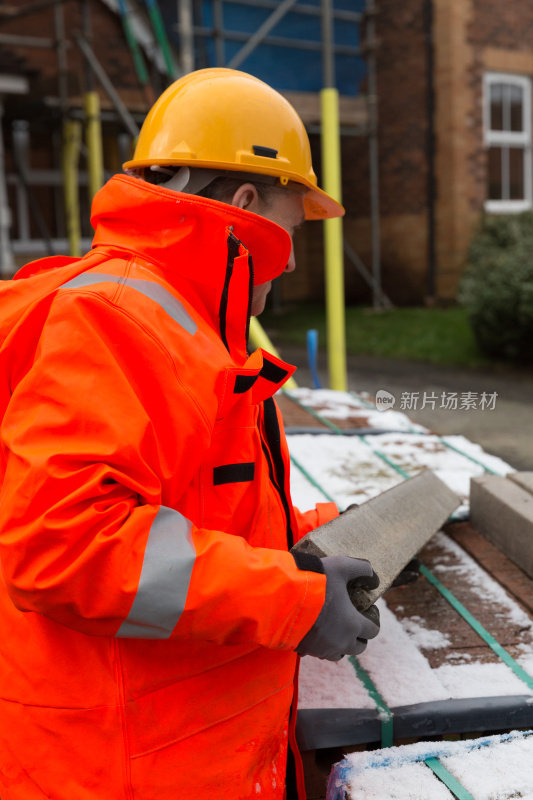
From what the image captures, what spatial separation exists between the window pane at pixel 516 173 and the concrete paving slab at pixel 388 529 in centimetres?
1319

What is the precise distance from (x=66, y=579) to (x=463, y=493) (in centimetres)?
232

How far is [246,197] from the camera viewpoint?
1584 millimetres

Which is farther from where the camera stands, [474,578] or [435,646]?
[474,578]

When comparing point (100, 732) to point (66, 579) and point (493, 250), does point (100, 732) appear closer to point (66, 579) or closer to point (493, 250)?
point (66, 579)

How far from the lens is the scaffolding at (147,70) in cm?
973

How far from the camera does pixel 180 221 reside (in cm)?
137

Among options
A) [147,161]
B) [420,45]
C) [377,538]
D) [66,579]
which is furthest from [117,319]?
[420,45]

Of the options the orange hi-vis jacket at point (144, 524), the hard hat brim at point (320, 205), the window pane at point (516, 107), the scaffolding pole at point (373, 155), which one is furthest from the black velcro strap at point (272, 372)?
the window pane at point (516, 107)

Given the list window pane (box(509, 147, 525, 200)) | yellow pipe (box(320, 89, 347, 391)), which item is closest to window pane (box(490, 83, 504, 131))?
window pane (box(509, 147, 525, 200))

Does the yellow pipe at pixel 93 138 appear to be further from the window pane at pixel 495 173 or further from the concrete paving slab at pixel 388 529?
the window pane at pixel 495 173

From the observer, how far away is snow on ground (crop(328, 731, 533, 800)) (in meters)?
1.55

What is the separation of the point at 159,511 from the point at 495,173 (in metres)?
14.6

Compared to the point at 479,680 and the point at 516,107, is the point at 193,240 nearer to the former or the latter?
the point at 479,680

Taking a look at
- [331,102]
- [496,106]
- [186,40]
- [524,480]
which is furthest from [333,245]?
[496,106]
